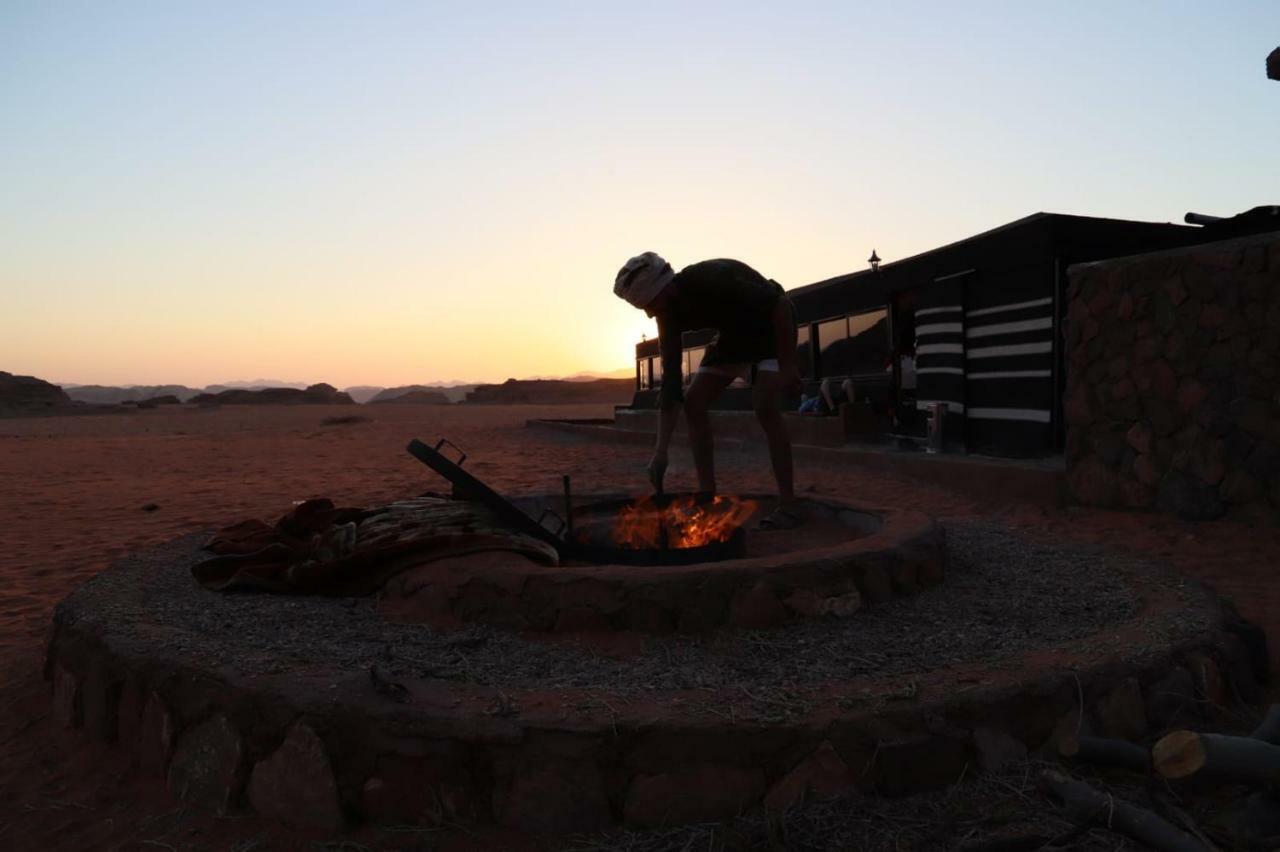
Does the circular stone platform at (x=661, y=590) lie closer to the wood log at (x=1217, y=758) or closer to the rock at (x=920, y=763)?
the rock at (x=920, y=763)

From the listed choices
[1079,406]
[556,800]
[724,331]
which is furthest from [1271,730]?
[1079,406]

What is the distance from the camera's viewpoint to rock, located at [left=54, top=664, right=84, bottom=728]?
2.84 m

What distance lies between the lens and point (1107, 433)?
245 inches

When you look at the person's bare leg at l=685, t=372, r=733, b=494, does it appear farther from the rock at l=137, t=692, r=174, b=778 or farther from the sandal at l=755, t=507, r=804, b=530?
the rock at l=137, t=692, r=174, b=778

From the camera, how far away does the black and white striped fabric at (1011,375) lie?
8.34m

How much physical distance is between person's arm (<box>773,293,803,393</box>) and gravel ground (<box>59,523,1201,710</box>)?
125cm

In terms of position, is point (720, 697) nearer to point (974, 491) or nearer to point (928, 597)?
point (928, 597)

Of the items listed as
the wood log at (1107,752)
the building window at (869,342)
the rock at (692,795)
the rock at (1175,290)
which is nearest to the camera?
the rock at (692,795)

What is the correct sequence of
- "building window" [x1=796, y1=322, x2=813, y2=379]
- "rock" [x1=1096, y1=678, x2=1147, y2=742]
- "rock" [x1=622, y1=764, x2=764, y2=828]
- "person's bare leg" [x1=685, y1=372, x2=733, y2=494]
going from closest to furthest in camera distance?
1. "rock" [x1=622, y1=764, x2=764, y2=828]
2. "rock" [x1=1096, y1=678, x2=1147, y2=742]
3. "person's bare leg" [x1=685, y1=372, x2=733, y2=494]
4. "building window" [x1=796, y1=322, x2=813, y2=379]

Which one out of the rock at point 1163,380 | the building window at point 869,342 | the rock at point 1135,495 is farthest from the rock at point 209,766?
the building window at point 869,342

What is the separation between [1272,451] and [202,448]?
17139 millimetres

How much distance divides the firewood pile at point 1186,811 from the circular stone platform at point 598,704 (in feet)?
0.89

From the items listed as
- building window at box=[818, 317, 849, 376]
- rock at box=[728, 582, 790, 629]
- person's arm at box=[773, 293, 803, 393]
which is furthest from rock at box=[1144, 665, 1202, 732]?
building window at box=[818, 317, 849, 376]

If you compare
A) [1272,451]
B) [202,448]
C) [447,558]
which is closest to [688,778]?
[447,558]
